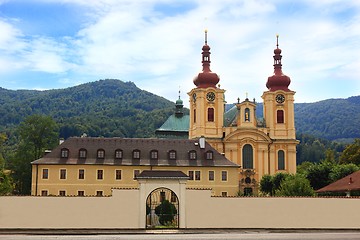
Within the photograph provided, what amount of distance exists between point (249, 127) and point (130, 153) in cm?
2934

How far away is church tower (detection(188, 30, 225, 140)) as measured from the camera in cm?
8569

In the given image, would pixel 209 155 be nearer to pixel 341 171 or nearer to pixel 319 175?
pixel 319 175

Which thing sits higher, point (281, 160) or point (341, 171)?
point (281, 160)

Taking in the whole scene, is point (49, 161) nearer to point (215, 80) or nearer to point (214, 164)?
point (214, 164)

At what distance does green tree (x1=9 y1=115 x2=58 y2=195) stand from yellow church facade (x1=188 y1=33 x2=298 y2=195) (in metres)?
23.0

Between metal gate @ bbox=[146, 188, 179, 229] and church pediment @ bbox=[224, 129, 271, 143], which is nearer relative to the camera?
metal gate @ bbox=[146, 188, 179, 229]

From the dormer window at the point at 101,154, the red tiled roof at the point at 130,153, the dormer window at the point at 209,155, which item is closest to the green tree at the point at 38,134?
the red tiled roof at the point at 130,153

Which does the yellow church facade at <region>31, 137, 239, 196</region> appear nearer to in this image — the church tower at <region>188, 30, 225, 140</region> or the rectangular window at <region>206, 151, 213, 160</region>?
the rectangular window at <region>206, 151, 213, 160</region>

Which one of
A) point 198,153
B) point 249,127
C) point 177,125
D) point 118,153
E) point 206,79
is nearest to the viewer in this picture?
point 118,153

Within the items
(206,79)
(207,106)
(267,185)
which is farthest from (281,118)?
(267,185)

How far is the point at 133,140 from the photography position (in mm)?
62719

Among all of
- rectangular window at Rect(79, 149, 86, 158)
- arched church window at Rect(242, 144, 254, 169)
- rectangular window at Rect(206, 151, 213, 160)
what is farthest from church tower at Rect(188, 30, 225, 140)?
rectangular window at Rect(79, 149, 86, 158)

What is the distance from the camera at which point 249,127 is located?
85125 mm

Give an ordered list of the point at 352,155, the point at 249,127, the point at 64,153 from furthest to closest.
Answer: the point at 249,127 → the point at 352,155 → the point at 64,153
